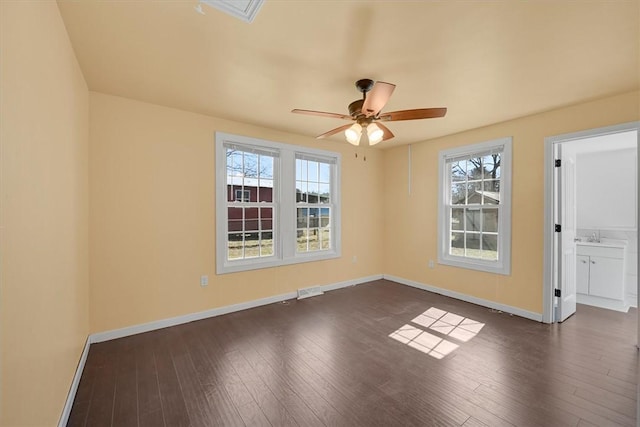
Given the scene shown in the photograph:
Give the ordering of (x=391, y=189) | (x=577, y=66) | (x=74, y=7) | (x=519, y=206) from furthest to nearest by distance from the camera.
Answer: (x=391, y=189) < (x=519, y=206) < (x=577, y=66) < (x=74, y=7)

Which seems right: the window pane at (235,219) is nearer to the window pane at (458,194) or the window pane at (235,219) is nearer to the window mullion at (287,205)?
the window mullion at (287,205)

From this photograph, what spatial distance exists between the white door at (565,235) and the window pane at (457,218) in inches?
47.1

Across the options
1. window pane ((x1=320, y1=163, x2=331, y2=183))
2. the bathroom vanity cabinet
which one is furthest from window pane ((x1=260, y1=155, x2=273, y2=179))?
the bathroom vanity cabinet

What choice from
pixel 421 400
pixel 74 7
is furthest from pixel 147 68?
pixel 421 400

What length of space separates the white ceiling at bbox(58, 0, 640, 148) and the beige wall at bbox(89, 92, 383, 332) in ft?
1.10

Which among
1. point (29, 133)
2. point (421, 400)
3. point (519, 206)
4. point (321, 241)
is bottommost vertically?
point (421, 400)

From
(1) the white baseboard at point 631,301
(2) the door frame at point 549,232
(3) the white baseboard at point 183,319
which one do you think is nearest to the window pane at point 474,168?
(2) the door frame at point 549,232

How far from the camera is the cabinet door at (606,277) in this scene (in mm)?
3805

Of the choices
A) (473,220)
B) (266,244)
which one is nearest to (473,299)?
(473,220)

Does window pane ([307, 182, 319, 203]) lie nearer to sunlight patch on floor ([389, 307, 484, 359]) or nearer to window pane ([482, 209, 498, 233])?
sunlight patch on floor ([389, 307, 484, 359])

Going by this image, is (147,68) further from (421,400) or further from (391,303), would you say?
(391,303)

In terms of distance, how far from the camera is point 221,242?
3.54 metres

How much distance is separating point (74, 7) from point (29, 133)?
96 centimetres

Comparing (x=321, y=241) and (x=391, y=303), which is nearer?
(x=391, y=303)
